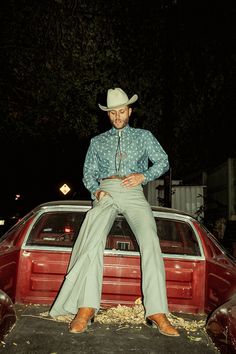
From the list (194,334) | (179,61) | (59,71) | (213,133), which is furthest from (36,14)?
(213,133)

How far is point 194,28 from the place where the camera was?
10352mm

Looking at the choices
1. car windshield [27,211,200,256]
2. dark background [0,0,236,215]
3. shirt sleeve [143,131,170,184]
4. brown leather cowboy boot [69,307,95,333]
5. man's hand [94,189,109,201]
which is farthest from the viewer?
dark background [0,0,236,215]

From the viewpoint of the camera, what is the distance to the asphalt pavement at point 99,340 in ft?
8.52

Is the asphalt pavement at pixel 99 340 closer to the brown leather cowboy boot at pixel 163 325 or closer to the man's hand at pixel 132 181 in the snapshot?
the brown leather cowboy boot at pixel 163 325

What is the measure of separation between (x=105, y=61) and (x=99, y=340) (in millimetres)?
8153

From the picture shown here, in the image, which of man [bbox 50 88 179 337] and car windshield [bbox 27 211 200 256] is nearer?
man [bbox 50 88 179 337]

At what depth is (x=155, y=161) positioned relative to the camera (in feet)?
11.7

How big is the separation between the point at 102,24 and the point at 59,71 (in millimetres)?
1626

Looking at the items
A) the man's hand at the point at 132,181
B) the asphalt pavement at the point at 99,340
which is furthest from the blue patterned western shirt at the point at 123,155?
the asphalt pavement at the point at 99,340

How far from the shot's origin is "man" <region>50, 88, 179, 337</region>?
293 cm

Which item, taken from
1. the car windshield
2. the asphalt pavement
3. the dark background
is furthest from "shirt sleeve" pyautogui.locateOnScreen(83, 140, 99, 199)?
the dark background

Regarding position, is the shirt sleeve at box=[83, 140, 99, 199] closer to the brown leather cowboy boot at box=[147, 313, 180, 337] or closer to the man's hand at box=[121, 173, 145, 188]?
the man's hand at box=[121, 173, 145, 188]

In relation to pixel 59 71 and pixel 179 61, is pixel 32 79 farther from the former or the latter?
pixel 179 61

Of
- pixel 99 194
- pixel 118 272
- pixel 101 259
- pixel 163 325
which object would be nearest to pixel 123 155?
pixel 99 194
